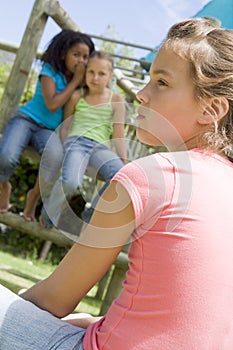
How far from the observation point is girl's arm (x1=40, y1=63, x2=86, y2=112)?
153 inches

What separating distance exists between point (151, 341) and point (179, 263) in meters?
0.16

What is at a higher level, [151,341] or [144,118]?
[144,118]

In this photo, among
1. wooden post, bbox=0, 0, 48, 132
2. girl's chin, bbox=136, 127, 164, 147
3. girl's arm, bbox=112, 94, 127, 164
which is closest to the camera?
girl's chin, bbox=136, 127, 164, 147

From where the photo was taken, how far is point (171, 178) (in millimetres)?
1193

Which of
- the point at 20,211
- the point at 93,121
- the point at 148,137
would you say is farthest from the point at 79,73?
the point at 20,211

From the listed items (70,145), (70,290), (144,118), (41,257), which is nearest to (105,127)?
(70,145)

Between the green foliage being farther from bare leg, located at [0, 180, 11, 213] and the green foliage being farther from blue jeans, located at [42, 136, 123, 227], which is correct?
blue jeans, located at [42, 136, 123, 227]

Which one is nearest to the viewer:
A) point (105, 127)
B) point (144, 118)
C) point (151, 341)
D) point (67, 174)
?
point (151, 341)

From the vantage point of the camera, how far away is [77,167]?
Result: 3.66 metres

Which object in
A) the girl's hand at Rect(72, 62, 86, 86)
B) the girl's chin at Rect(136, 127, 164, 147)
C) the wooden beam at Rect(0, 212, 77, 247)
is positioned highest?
the girl's hand at Rect(72, 62, 86, 86)

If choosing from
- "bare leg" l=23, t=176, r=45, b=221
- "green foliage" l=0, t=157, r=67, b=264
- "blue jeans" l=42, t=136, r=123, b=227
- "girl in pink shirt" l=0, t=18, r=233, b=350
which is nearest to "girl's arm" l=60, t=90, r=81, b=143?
"blue jeans" l=42, t=136, r=123, b=227

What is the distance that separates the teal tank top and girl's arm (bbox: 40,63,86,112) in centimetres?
11

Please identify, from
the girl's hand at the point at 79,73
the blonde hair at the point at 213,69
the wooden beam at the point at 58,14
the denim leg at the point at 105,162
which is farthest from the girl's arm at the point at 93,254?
the wooden beam at the point at 58,14

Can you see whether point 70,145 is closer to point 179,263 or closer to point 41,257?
point 179,263
